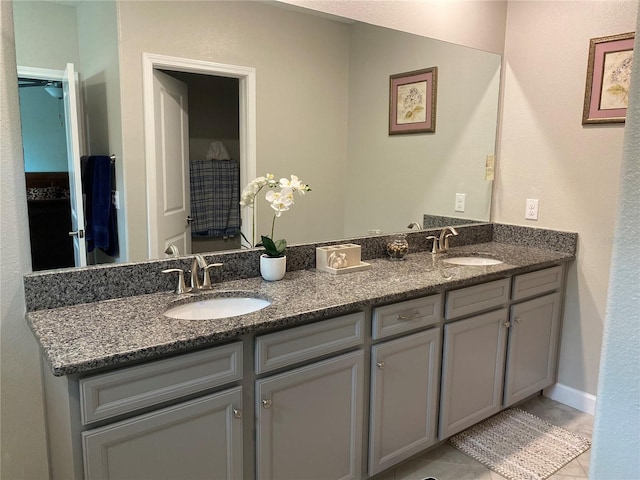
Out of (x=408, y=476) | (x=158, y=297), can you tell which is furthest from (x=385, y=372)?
(x=158, y=297)

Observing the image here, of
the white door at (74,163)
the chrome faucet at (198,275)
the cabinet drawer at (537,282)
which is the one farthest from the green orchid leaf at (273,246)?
the cabinet drawer at (537,282)

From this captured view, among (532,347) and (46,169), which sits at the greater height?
(46,169)

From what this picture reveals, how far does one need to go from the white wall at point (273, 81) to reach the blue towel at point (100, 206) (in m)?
0.06

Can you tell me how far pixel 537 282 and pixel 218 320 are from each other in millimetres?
1784

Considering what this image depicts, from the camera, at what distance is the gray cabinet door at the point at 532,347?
244 centimetres

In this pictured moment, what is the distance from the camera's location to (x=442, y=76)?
104 inches

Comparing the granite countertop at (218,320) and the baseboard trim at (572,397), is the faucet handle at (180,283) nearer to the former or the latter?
the granite countertop at (218,320)

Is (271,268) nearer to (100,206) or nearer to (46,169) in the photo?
(100,206)

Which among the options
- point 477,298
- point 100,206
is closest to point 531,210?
point 477,298

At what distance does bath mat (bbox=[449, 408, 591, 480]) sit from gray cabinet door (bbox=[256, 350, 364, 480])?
0.79 meters

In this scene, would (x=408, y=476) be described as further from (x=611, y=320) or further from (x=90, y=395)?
(x=611, y=320)

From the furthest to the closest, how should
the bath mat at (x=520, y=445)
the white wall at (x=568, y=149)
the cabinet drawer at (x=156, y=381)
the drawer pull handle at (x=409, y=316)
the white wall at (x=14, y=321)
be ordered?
the white wall at (x=568, y=149), the bath mat at (x=520, y=445), the drawer pull handle at (x=409, y=316), the white wall at (x=14, y=321), the cabinet drawer at (x=156, y=381)

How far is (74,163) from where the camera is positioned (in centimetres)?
162

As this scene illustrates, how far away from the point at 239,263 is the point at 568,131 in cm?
193
